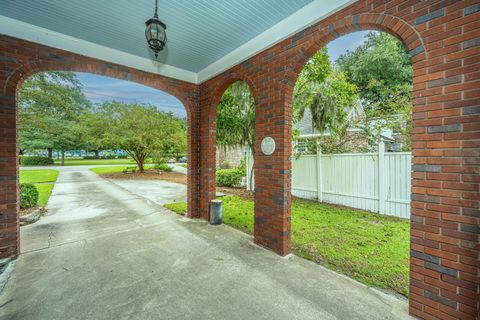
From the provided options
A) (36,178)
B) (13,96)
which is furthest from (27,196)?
(36,178)

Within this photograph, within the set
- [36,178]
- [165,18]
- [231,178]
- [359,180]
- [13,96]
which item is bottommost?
[36,178]

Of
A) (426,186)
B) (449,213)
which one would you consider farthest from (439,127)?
(449,213)

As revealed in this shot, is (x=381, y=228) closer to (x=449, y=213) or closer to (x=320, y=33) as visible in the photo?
(x=449, y=213)

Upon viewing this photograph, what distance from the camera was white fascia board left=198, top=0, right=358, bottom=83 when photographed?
2668 millimetres

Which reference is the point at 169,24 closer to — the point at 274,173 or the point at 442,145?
the point at 274,173

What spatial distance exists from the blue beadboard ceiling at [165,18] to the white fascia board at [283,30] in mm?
82

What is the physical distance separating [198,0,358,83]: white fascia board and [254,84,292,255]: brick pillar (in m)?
0.72

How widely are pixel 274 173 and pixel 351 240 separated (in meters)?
2.09

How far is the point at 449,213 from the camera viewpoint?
6.02 feet

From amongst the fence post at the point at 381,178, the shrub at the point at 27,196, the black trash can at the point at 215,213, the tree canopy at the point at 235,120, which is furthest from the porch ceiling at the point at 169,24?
the shrub at the point at 27,196

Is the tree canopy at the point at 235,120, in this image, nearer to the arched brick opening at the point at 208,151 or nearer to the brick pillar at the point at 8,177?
the arched brick opening at the point at 208,151

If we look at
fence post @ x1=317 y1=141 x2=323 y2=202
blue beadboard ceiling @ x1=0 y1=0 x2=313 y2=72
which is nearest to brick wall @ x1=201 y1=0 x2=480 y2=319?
blue beadboard ceiling @ x1=0 y1=0 x2=313 y2=72

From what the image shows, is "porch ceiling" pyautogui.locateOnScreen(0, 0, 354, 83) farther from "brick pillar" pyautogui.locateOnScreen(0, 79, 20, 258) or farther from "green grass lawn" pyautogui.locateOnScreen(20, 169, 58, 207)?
"green grass lawn" pyautogui.locateOnScreen(20, 169, 58, 207)

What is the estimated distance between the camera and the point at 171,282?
2.59 metres
